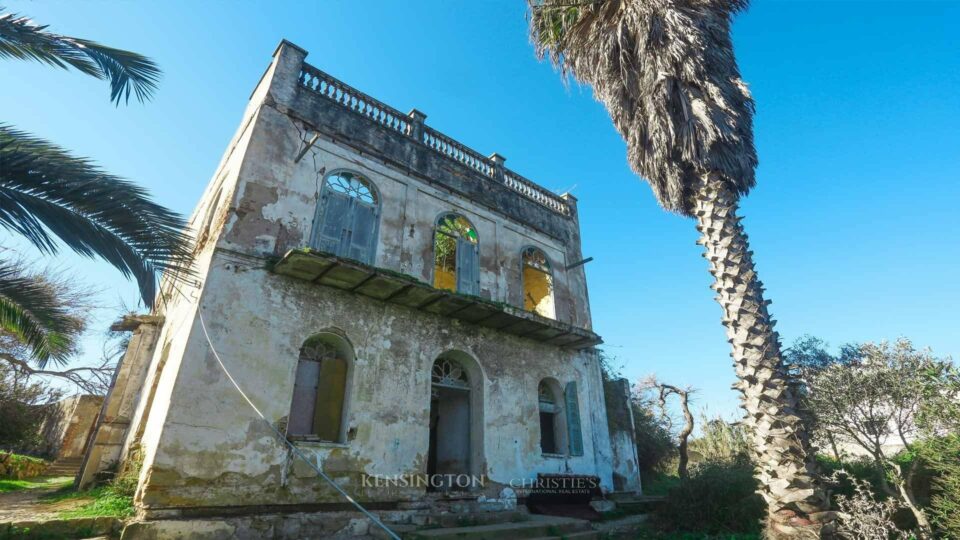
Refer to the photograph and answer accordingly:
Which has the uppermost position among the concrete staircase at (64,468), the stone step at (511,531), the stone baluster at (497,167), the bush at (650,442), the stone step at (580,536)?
the stone baluster at (497,167)

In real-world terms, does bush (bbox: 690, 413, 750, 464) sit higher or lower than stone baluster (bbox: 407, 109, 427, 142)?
lower

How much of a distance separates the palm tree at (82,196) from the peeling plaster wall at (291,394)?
201 centimetres

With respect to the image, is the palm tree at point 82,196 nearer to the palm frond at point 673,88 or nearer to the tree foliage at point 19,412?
the palm frond at point 673,88

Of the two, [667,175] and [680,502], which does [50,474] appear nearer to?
[680,502]

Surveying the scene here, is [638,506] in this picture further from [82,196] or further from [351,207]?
[82,196]

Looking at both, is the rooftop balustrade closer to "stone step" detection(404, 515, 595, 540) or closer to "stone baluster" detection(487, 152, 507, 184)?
"stone baluster" detection(487, 152, 507, 184)

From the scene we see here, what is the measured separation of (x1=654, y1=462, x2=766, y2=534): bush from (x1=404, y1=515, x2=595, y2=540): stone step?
2.06 meters

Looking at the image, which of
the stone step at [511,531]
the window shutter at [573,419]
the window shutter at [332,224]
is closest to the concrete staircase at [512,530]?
the stone step at [511,531]

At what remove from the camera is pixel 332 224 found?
346 inches

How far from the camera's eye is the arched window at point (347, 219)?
862cm

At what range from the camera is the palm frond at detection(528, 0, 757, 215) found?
7262mm

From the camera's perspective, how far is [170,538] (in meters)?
5.47

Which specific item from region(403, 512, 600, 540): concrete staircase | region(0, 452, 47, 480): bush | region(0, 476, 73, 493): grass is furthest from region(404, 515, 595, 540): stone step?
region(0, 452, 47, 480): bush

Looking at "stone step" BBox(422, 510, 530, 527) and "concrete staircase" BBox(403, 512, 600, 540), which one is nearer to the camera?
"concrete staircase" BBox(403, 512, 600, 540)
